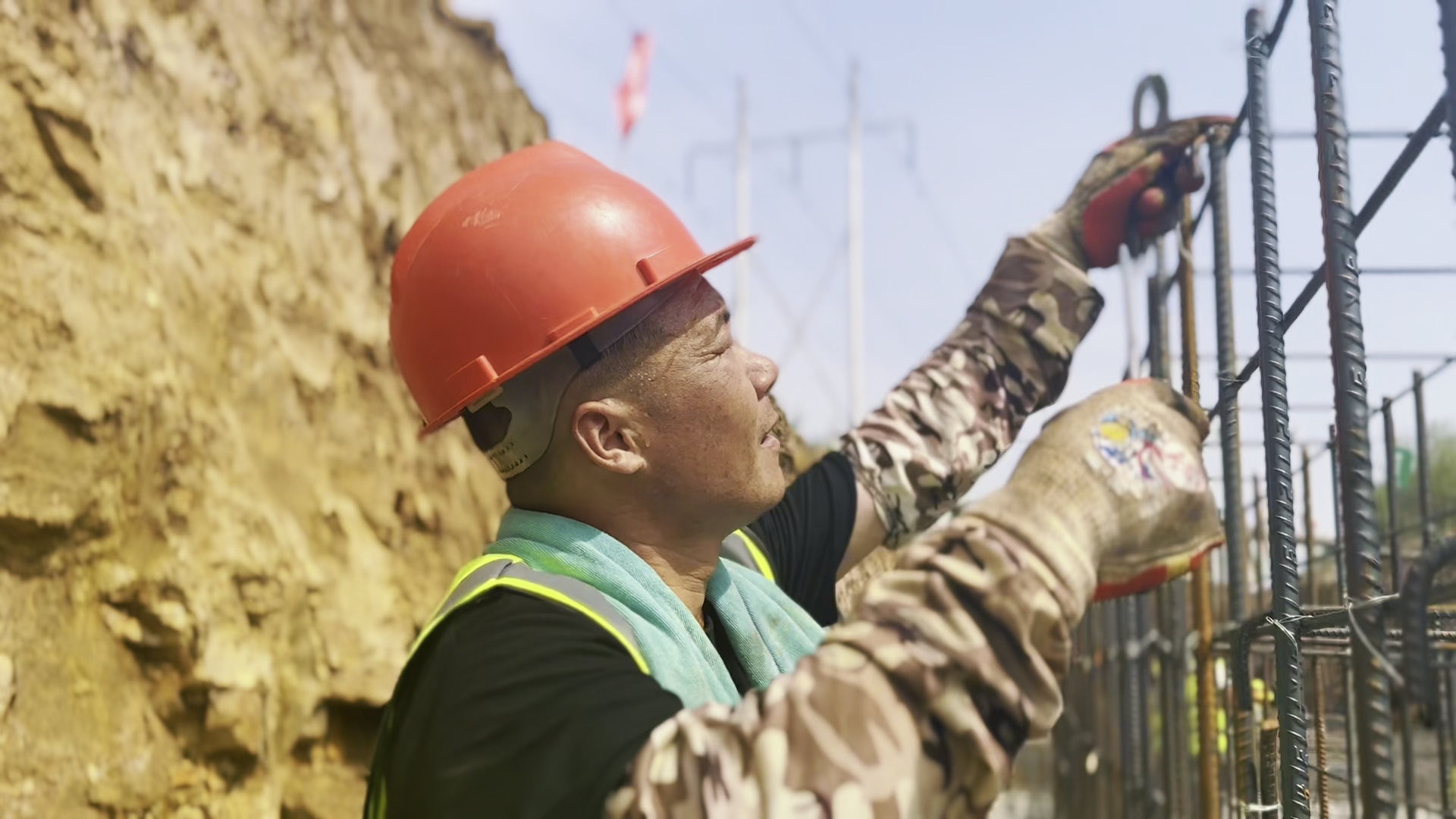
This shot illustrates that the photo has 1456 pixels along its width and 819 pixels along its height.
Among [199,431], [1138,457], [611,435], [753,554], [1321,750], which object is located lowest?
[1321,750]

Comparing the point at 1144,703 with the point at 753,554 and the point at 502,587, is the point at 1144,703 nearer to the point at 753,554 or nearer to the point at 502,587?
the point at 753,554

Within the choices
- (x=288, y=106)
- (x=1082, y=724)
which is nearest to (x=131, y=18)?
(x=288, y=106)

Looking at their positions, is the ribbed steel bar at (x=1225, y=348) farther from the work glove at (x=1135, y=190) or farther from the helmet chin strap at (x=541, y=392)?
the helmet chin strap at (x=541, y=392)

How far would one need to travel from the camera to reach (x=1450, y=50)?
120 centimetres

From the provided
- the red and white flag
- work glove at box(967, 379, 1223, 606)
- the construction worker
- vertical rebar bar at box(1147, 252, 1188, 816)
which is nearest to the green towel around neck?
the construction worker

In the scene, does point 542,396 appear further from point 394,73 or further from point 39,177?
point 394,73

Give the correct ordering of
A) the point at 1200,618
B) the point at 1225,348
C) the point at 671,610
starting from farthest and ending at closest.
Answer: the point at 1200,618
the point at 1225,348
the point at 671,610

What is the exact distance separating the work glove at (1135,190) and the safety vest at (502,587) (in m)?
1.34

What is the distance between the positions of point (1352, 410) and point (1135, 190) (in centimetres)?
119

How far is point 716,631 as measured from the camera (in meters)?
2.13

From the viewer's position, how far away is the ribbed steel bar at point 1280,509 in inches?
64.3

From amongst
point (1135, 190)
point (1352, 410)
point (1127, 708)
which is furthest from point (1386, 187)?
point (1127, 708)

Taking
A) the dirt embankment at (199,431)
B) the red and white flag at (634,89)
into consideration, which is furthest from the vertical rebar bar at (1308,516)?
the red and white flag at (634,89)

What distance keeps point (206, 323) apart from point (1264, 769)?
415cm
